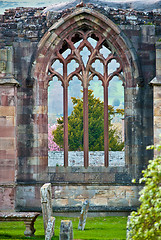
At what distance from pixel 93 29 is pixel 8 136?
3.85m

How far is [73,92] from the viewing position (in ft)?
286

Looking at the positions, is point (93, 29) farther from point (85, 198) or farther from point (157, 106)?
point (85, 198)

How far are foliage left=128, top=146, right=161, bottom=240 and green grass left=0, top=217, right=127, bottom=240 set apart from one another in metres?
3.42

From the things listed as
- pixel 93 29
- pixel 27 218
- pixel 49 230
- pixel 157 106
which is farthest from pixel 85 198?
pixel 93 29

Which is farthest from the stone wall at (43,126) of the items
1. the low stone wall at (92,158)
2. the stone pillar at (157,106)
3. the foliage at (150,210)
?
the low stone wall at (92,158)

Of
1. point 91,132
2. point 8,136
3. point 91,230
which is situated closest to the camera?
point 91,230

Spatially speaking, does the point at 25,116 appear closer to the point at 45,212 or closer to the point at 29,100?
the point at 29,100

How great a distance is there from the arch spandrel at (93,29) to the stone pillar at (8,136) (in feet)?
2.90

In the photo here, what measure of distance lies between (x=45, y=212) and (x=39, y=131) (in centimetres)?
427

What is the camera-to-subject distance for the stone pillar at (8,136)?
44.7ft

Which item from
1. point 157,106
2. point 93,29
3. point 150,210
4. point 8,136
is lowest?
point 150,210

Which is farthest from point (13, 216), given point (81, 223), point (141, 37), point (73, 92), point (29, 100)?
point (73, 92)

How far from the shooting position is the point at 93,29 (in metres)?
14.4

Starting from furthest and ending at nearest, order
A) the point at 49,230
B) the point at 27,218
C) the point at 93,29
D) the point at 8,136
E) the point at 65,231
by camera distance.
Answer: the point at 93,29
the point at 8,136
the point at 27,218
the point at 49,230
the point at 65,231
